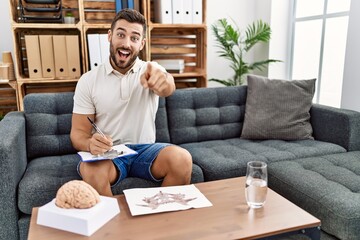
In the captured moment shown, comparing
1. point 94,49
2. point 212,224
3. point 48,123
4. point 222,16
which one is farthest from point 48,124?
point 222,16

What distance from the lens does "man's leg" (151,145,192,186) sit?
A: 162 centimetres

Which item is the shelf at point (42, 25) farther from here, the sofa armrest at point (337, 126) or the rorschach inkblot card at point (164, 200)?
the sofa armrest at point (337, 126)

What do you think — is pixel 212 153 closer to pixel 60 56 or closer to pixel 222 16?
pixel 60 56

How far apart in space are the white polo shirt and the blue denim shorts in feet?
0.49

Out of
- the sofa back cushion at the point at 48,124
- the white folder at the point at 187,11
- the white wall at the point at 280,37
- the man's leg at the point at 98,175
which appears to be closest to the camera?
the man's leg at the point at 98,175

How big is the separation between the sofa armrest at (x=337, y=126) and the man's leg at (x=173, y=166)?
1156mm

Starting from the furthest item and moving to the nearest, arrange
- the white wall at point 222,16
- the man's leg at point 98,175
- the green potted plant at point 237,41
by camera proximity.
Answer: the white wall at point 222,16 → the green potted plant at point 237,41 → the man's leg at point 98,175

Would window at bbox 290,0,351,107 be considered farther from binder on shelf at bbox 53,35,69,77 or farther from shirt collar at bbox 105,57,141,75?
binder on shelf at bbox 53,35,69,77

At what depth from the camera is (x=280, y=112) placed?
2.37 m

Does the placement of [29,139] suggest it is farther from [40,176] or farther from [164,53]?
[164,53]

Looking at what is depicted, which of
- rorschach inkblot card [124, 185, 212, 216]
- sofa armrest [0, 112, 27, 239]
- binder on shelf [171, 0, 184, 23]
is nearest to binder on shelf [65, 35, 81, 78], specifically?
binder on shelf [171, 0, 184, 23]

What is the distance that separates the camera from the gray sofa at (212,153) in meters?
1.52

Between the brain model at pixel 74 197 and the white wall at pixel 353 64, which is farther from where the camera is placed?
the white wall at pixel 353 64

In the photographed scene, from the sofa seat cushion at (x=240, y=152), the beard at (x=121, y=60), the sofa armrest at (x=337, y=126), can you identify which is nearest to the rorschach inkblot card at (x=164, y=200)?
the sofa seat cushion at (x=240, y=152)
